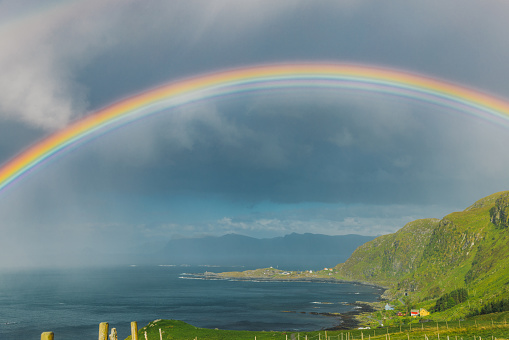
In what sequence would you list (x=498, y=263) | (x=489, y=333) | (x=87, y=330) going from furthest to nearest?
(x=498, y=263)
(x=87, y=330)
(x=489, y=333)

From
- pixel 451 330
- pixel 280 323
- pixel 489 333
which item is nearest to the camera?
pixel 489 333

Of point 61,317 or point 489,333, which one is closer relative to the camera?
point 489,333

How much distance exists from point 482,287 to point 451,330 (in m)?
114

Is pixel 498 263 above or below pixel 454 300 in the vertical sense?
above

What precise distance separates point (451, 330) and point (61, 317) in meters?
190

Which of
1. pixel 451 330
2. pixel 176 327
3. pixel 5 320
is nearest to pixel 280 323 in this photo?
pixel 176 327

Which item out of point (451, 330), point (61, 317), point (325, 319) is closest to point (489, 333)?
point (451, 330)

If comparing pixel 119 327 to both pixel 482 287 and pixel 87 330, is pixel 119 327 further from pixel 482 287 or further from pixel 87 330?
pixel 482 287

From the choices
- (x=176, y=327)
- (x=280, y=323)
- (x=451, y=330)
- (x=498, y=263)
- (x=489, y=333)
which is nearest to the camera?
(x=489, y=333)

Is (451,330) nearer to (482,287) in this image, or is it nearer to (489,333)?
(489,333)

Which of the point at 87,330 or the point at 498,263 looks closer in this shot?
the point at 87,330

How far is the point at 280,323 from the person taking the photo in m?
178

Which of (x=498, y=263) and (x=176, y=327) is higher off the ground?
(x=498, y=263)

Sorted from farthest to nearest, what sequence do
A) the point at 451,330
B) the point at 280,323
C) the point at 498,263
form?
the point at 498,263 < the point at 280,323 < the point at 451,330
